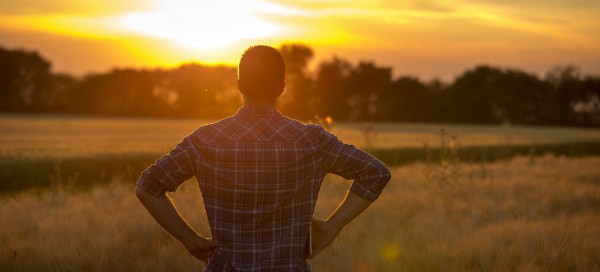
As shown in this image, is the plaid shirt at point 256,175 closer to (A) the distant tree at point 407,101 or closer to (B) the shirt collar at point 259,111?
(B) the shirt collar at point 259,111

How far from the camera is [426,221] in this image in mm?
7047

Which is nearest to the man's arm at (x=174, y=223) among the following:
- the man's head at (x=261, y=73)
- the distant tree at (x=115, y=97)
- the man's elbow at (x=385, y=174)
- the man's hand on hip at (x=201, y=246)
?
the man's hand on hip at (x=201, y=246)

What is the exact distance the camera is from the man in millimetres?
2617

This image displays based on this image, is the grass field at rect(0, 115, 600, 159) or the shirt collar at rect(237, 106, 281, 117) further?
the grass field at rect(0, 115, 600, 159)

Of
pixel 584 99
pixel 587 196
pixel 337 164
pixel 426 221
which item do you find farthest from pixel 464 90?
pixel 337 164

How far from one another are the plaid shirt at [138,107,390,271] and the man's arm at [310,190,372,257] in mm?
99

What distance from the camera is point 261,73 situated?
2.55m

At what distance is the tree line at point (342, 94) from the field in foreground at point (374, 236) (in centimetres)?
4655

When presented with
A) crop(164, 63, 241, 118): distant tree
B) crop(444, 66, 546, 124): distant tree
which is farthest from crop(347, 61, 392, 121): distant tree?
crop(164, 63, 241, 118): distant tree

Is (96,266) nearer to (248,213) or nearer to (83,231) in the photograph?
(83,231)

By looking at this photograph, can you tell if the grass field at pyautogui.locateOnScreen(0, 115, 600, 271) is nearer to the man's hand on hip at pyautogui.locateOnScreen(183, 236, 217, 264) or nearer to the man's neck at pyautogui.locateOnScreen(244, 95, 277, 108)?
the man's hand on hip at pyautogui.locateOnScreen(183, 236, 217, 264)

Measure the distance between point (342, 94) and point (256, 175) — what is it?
182 feet

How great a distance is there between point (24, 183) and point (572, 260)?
1089 centimetres

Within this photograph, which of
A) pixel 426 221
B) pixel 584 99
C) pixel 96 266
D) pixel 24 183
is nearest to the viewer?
pixel 96 266
